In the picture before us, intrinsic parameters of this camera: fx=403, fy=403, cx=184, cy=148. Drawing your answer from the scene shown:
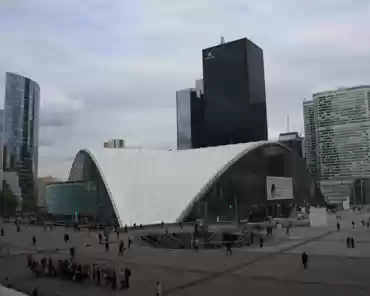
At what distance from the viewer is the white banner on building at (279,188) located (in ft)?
211

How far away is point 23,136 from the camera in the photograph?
19.1m

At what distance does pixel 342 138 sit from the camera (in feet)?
396

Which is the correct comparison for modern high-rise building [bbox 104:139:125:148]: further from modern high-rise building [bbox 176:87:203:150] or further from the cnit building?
modern high-rise building [bbox 176:87:203:150]

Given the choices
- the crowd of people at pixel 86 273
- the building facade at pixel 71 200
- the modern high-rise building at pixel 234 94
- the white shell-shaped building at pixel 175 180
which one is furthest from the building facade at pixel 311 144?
the crowd of people at pixel 86 273

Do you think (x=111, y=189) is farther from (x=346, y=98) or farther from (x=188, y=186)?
(x=346, y=98)

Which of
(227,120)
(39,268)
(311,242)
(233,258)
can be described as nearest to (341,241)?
(311,242)

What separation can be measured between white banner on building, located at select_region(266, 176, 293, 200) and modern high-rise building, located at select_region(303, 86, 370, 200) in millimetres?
46524

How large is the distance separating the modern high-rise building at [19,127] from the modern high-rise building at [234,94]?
137002mm

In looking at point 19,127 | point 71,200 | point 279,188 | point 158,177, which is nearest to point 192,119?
point 279,188

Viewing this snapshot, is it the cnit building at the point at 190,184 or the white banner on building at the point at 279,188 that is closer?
the cnit building at the point at 190,184

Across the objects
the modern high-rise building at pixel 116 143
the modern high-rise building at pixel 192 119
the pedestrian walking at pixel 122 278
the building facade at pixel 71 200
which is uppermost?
the modern high-rise building at pixel 192 119

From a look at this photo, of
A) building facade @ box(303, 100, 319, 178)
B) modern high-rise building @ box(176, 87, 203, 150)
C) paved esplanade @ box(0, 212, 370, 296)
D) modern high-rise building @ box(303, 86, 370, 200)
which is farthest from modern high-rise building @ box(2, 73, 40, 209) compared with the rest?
modern high-rise building @ box(176, 87, 203, 150)

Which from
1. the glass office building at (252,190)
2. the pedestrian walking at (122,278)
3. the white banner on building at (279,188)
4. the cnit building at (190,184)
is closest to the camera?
the pedestrian walking at (122,278)

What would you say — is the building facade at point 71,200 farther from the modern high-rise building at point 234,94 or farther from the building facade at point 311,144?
the building facade at point 311,144
